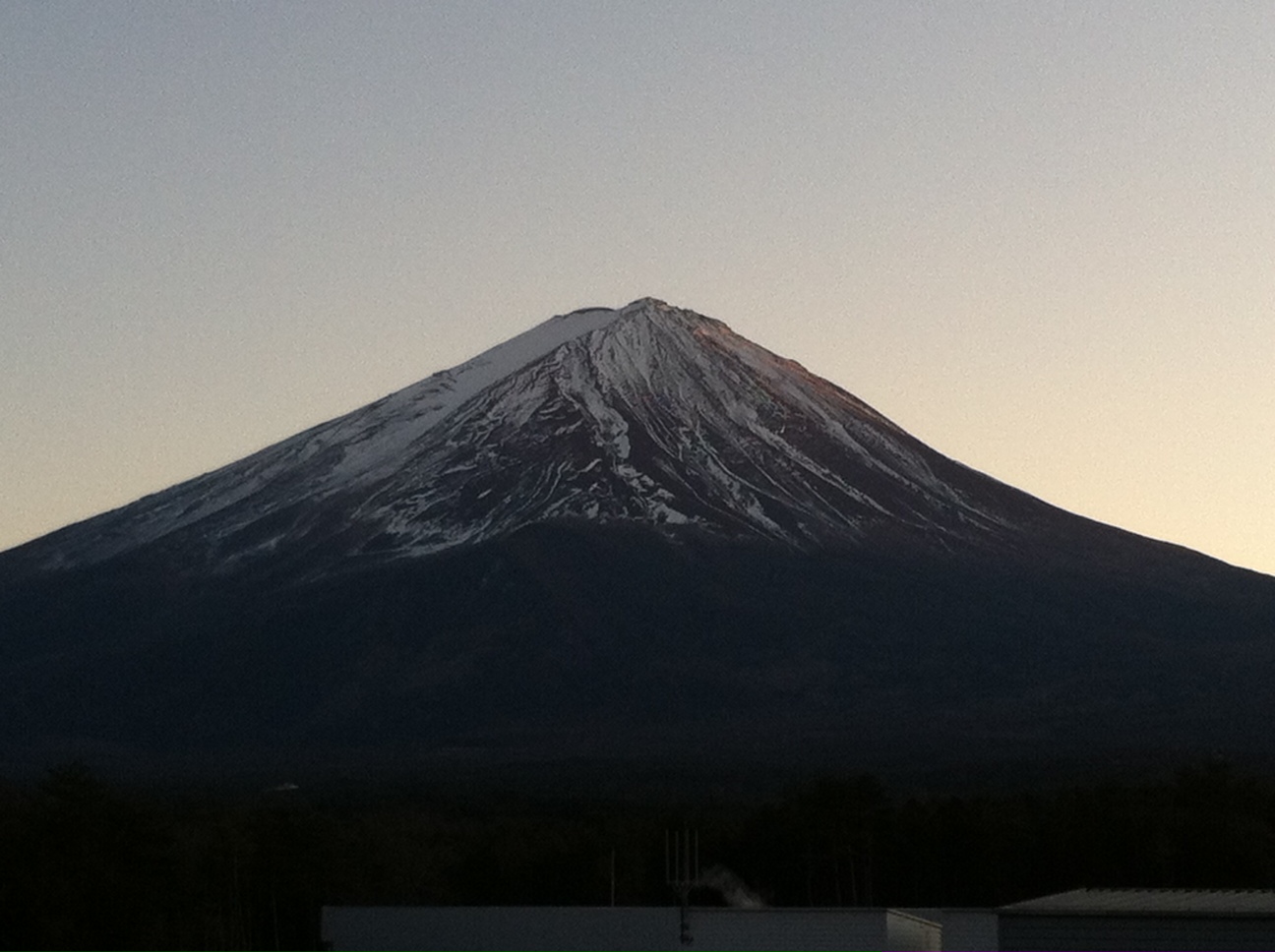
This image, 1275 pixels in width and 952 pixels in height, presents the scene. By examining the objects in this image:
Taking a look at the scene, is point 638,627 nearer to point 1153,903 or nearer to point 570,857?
point 570,857

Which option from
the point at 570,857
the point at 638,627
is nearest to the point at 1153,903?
the point at 570,857

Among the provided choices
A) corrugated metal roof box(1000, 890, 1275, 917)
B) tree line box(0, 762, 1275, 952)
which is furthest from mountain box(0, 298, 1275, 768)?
corrugated metal roof box(1000, 890, 1275, 917)

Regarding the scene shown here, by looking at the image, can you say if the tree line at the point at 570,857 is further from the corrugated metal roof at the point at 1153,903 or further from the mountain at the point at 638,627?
the mountain at the point at 638,627

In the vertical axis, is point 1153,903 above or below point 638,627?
below

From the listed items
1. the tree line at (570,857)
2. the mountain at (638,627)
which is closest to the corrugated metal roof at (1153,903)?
the tree line at (570,857)

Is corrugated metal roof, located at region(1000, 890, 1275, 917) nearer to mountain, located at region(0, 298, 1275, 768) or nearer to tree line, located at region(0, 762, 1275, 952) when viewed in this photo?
tree line, located at region(0, 762, 1275, 952)

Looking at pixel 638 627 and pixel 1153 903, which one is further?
pixel 638 627

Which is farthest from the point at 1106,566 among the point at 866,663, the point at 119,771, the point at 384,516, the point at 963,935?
the point at 963,935
